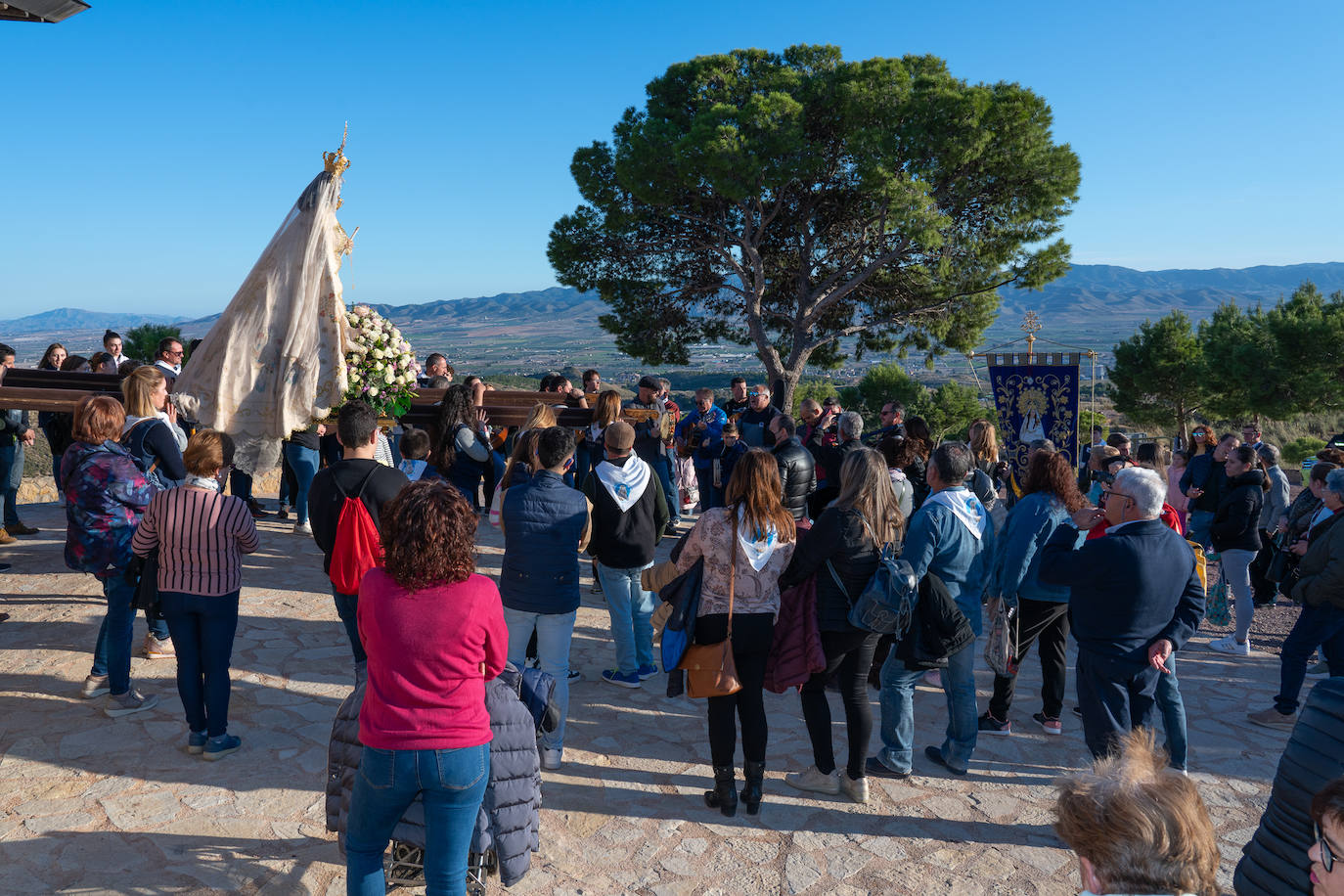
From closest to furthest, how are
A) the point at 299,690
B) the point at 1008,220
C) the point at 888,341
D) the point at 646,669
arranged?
1. the point at 299,690
2. the point at 646,669
3. the point at 1008,220
4. the point at 888,341

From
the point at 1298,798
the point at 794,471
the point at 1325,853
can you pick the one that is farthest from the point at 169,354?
the point at 1325,853

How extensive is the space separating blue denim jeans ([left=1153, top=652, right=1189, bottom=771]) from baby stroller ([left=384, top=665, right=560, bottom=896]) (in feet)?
10.3

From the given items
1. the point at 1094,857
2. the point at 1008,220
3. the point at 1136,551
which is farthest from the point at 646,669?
the point at 1008,220

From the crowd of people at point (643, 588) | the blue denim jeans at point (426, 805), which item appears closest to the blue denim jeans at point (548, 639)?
the crowd of people at point (643, 588)

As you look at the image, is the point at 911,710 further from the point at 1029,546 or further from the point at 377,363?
the point at 377,363

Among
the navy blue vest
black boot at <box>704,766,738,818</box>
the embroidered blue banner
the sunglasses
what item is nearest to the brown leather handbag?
black boot at <box>704,766,738,818</box>

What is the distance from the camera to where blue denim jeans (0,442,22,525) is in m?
8.25

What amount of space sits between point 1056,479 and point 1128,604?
3.50ft

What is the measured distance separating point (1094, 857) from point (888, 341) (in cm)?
2487

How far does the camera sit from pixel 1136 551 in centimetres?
382

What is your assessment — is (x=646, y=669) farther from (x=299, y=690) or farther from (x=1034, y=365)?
(x=1034, y=365)

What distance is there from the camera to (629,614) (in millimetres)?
5668

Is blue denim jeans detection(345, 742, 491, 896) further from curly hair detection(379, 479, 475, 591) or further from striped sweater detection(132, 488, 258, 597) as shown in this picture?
striped sweater detection(132, 488, 258, 597)

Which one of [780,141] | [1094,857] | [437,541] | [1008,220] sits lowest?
[1094,857]
